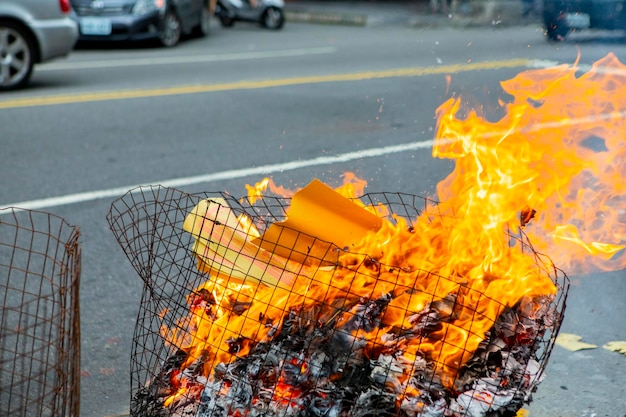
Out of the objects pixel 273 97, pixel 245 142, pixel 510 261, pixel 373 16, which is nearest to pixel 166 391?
pixel 510 261

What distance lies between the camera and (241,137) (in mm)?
8203

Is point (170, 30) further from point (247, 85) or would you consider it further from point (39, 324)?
point (39, 324)

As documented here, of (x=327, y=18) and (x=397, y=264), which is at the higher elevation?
(x=397, y=264)

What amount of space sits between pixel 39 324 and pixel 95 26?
1237 cm

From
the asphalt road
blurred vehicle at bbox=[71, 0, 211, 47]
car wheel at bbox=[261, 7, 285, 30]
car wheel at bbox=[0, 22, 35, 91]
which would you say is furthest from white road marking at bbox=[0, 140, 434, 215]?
car wheel at bbox=[261, 7, 285, 30]

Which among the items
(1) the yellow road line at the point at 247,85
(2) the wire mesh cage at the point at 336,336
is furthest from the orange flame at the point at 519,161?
(1) the yellow road line at the point at 247,85

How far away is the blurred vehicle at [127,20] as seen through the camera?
14383mm

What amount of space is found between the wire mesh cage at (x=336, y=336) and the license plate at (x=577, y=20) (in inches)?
252

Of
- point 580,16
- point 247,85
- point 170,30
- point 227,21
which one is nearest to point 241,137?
point 247,85

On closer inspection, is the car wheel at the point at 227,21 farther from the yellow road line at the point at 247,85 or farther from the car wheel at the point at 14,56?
the car wheel at the point at 14,56

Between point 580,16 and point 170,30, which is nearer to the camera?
point 580,16

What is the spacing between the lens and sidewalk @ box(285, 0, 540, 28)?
41.8 feet

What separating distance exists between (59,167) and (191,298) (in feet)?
14.1

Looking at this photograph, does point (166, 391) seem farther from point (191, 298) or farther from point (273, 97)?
point (273, 97)
